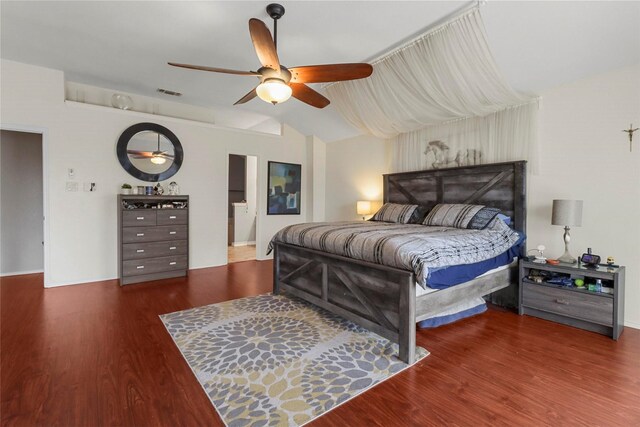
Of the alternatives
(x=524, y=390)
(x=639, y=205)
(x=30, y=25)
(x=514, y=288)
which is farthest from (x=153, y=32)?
(x=639, y=205)

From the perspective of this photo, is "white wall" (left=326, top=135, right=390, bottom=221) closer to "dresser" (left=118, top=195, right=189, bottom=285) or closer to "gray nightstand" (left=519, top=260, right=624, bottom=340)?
"gray nightstand" (left=519, top=260, right=624, bottom=340)

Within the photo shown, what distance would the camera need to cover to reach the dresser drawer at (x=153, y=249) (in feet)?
13.3

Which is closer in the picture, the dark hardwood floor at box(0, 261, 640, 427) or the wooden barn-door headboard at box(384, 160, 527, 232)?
the dark hardwood floor at box(0, 261, 640, 427)

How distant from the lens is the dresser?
4.04 m

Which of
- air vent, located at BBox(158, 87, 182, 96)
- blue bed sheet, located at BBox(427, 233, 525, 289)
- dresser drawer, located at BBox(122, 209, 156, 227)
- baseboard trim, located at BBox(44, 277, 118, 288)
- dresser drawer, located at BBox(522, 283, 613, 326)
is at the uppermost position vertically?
air vent, located at BBox(158, 87, 182, 96)

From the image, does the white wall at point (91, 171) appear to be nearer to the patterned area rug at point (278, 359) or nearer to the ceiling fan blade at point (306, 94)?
the patterned area rug at point (278, 359)

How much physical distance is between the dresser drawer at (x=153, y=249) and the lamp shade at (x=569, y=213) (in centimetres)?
466

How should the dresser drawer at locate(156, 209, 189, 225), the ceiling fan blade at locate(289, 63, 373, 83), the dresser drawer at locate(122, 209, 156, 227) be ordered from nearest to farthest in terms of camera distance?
the ceiling fan blade at locate(289, 63, 373, 83), the dresser drawer at locate(122, 209, 156, 227), the dresser drawer at locate(156, 209, 189, 225)

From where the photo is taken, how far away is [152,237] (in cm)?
422

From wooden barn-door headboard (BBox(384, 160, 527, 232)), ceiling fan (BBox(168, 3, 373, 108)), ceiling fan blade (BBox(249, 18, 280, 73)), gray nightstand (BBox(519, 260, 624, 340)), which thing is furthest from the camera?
wooden barn-door headboard (BBox(384, 160, 527, 232))

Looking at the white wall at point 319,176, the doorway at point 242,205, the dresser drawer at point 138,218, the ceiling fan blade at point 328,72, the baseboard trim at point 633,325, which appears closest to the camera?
the ceiling fan blade at point 328,72

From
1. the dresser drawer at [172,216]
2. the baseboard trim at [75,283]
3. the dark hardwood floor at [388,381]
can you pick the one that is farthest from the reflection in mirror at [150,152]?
the dark hardwood floor at [388,381]

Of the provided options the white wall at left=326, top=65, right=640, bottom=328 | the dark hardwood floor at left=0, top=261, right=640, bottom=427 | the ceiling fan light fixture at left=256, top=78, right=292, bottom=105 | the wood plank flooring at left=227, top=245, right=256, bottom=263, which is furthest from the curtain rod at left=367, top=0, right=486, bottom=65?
the wood plank flooring at left=227, top=245, right=256, bottom=263

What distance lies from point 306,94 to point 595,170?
115 inches
